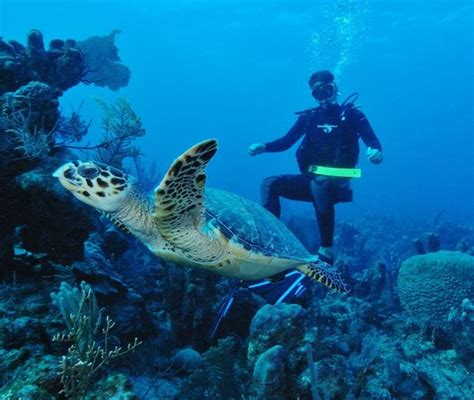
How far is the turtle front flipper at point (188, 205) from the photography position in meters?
2.03

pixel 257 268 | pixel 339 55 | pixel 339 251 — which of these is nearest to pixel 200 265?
pixel 257 268

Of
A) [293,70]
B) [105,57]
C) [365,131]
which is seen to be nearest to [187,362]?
[365,131]

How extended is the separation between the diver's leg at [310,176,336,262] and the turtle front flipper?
2.36m

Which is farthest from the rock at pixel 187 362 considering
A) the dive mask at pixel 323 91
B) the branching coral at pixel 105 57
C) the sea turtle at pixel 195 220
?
the branching coral at pixel 105 57

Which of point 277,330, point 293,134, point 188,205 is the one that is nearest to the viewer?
point 188,205

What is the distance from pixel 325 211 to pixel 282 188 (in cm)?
81

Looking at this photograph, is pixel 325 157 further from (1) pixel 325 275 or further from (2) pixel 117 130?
(2) pixel 117 130

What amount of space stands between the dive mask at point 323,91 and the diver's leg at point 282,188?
1.36 m

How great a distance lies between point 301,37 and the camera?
3809 centimetres

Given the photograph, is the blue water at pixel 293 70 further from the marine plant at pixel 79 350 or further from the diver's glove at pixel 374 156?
the marine plant at pixel 79 350

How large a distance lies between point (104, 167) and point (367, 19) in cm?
3492

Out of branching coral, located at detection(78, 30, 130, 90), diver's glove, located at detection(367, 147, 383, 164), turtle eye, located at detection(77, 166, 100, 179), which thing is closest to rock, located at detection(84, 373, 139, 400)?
turtle eye, located at detection(77, 166, 100, 179)

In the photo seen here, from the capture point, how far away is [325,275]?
4.03 metres

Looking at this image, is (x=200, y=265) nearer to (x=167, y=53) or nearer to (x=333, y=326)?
(x=333, y=326)
